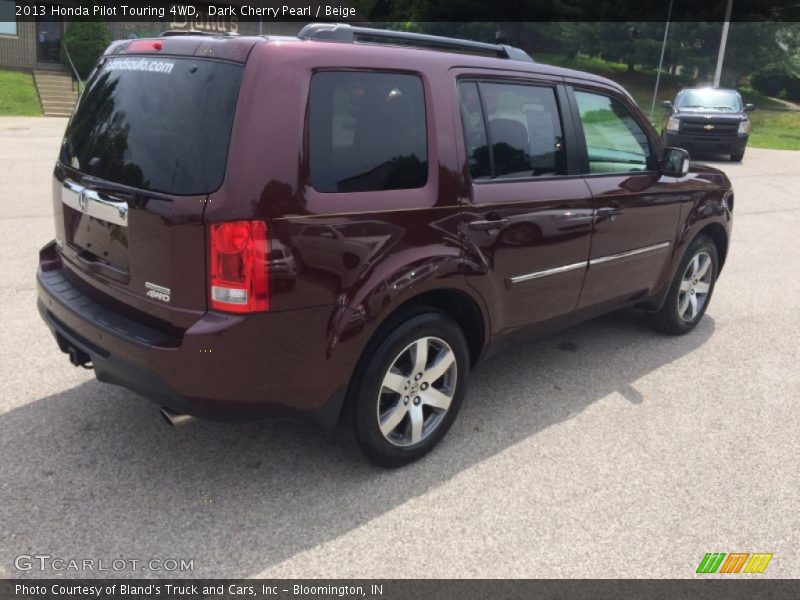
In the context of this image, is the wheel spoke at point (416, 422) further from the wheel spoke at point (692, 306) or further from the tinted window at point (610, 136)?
the wheel spoke at point (692, 306)

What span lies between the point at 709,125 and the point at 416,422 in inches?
640

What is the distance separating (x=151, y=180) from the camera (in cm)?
272

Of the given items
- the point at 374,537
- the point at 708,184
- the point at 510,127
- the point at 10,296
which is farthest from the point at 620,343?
the point at 10,296

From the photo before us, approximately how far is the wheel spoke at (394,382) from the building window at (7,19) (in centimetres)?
3062

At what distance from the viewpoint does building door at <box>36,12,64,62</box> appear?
2822cm

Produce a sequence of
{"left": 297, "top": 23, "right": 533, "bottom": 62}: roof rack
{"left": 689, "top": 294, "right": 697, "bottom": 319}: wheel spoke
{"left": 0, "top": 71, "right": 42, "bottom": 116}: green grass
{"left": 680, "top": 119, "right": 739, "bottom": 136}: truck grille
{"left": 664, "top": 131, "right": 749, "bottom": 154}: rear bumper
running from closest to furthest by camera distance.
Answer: {"left": 297, "top": 23, "right": 533, "bottom": 62}: roof rack
{"left": 689, "top": 294, "right": 697, "bottom": 319}: wheel spoke
{"left": 680, "top": 119, "right": 739, "bottom": 136}: truck grille
{"left": 664, "top": 131, "right": 749, "bottom": 154}: rear bumper
{"left": 0, "top": 71, "right": 42, "bottom": 116}: green grass

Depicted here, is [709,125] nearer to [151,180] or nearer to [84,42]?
[151,180]

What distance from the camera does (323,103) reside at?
2.73m

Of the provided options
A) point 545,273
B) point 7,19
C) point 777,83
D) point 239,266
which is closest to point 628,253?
point 545,273

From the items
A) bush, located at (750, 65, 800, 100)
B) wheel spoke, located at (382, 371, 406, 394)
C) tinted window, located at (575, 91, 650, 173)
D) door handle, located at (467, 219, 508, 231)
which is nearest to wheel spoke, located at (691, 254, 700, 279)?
tinted window, located at (575, 91, 650, 173)

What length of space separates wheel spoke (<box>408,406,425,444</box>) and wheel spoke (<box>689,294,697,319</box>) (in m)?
2.85

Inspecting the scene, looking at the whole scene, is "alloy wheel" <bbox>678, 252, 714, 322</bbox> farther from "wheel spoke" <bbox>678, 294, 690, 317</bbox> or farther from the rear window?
the rear window

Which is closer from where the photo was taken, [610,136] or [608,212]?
[608,212]

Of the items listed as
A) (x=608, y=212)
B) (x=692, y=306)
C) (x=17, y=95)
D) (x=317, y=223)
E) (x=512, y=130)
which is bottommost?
(x=17, y=95)
